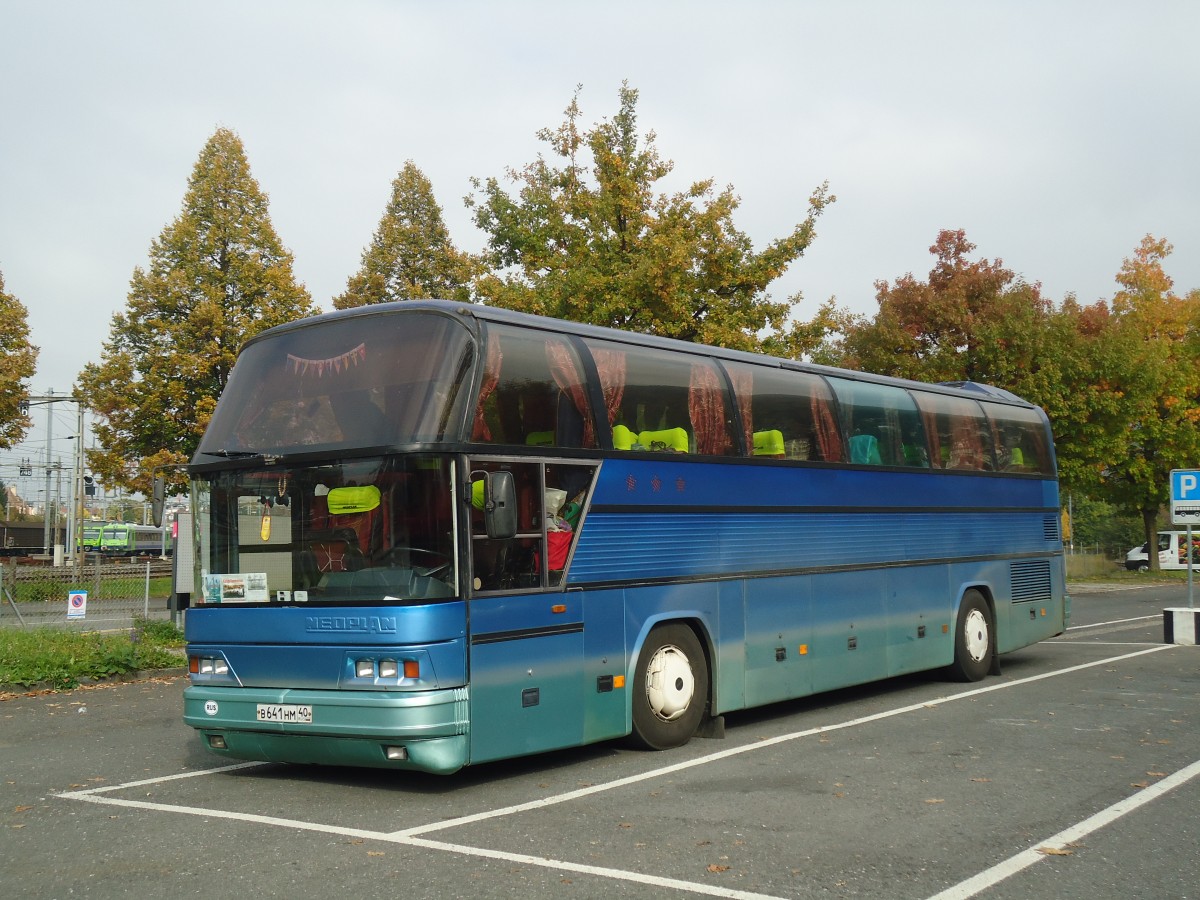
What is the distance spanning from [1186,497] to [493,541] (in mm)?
17812

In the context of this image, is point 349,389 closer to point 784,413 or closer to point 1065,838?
point 784,413

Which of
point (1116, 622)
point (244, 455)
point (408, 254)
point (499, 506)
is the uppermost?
point (408, 254)

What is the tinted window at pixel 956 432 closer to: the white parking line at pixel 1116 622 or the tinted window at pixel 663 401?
the tinted window at pixel 663 401

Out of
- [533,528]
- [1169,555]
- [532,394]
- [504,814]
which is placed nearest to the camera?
[504,814]

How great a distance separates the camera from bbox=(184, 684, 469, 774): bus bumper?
311 inches

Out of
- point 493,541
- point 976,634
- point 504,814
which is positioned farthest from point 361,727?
point 976,634

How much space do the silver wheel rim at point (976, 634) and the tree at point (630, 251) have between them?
29.0 feet

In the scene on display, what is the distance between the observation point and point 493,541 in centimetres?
848

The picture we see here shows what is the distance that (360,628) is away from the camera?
26.5 feet

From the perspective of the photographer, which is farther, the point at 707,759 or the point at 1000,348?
the point at 1000,348

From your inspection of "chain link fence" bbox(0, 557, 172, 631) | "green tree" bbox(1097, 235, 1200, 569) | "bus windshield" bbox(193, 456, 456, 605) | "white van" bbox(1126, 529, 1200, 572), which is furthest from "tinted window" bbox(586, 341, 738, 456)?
"white van" bbox(1126, 529, 1200, 572)

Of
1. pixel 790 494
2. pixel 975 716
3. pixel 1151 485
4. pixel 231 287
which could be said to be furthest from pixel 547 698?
pixel 1151 485

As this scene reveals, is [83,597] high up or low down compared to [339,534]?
down

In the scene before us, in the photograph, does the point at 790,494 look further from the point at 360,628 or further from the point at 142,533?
the point at 142,533
